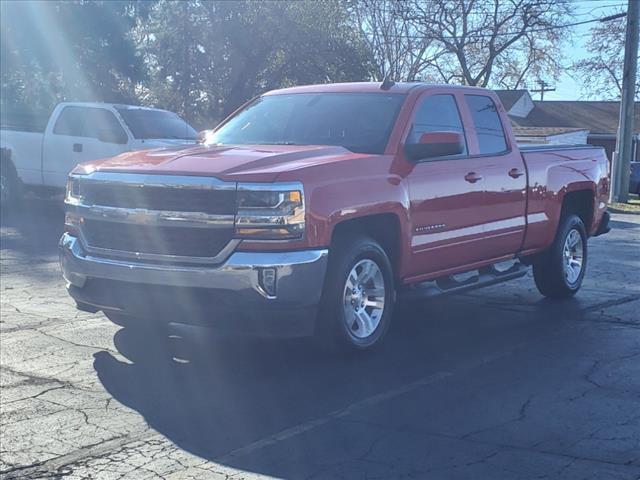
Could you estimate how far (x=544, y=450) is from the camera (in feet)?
16.5

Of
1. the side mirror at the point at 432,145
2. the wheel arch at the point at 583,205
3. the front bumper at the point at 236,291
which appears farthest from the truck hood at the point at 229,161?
the wheel arch at the point at 583,205

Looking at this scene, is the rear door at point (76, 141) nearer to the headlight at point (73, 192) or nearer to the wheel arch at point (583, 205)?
the wheel arch at point (583, 205)

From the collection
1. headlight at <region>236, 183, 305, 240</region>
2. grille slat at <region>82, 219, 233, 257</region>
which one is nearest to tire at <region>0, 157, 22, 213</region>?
grille slat at <region>82, 219, 233, 257</region>

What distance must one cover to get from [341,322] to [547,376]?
1.44 meters

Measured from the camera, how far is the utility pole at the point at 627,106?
26359 millimetres

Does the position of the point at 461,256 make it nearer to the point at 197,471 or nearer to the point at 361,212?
the point at 361,212

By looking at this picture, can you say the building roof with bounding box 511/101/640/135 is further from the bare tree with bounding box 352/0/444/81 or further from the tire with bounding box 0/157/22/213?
the tire with bounding box 0/157/22/213

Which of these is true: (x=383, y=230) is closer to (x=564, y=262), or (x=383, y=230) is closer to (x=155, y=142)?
(x=564, y=262)

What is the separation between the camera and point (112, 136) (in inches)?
615

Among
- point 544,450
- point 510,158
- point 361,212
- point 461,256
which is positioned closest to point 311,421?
point 544,450

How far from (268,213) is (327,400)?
125 centimetres

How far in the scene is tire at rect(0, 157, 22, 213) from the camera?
56.9ft

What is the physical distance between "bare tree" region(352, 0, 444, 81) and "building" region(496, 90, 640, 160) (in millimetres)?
10706

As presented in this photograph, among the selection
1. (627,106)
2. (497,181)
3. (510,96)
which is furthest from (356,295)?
(510,96)
